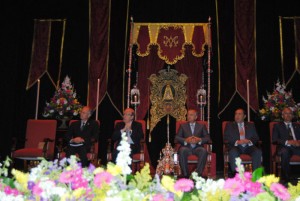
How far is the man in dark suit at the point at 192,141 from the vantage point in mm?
5395

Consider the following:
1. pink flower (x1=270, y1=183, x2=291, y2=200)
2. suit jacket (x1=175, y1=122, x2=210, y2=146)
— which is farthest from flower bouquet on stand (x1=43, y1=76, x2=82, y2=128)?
pink flower (x1=270, y1=183, x2=291, y2=200)

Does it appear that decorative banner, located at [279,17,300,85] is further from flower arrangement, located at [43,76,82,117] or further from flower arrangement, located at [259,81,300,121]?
flower arrangement, located at [43,76,82,117]

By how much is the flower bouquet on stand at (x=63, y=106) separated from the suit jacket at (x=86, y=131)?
0.64 metres

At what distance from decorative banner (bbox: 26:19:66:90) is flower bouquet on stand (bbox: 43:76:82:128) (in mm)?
510

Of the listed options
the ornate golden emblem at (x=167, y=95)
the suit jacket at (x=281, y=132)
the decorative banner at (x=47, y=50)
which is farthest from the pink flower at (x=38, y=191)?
the decorative banner at (x=47, y=50)

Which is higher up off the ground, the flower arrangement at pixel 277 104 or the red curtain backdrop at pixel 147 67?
the red curtain backdrop at pixel 147 67

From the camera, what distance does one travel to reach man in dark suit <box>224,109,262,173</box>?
5406 millimetres

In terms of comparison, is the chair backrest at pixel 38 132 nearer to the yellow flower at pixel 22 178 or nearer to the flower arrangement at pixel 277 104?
the flower arrangement at pixel 277 104

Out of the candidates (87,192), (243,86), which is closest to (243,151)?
(243,86)

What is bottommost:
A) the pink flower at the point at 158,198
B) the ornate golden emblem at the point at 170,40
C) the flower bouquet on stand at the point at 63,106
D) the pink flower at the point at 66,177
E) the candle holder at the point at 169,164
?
the candle holder at the point at 169,164

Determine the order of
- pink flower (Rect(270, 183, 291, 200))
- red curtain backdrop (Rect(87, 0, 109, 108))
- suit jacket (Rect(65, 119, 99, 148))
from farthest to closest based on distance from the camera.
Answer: red curtain backdrop (Rect(87, 0, 109, 108)), suit jacket (Rect(65, 119, 99, 148)), pink flower (Rect(270, 183, 291, 200))

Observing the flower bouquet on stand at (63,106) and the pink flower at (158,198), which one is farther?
the flower bouquet on stand at (63,106)

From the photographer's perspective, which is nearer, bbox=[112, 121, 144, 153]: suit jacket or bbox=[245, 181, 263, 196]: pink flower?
bbox=[245, 181, 263, 196]: pink flower

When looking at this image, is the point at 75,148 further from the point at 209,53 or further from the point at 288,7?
the point at 288,7
